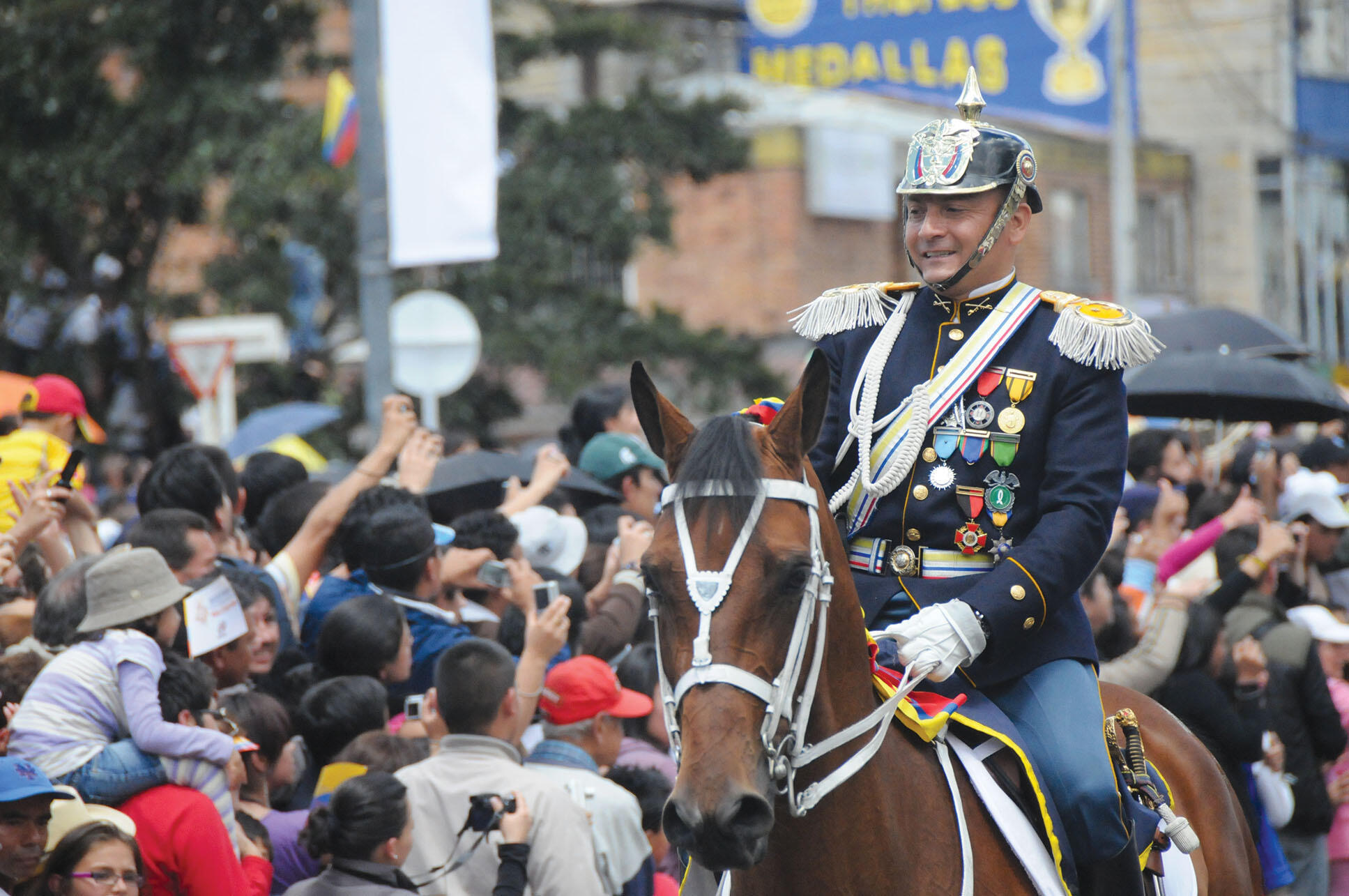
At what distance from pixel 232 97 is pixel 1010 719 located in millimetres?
13585

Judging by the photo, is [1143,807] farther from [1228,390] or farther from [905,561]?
[1228,390]

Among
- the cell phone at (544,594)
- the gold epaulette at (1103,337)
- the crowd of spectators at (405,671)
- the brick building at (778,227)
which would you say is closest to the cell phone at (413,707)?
the crowd of spectators at (405,671)

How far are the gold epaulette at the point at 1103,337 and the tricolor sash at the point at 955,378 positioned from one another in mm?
117

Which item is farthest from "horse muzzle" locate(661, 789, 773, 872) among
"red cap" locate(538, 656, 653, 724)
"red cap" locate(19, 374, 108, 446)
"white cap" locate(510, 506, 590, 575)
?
"red cap" locate(19, 374, 108, 446)

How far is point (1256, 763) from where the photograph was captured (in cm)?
747

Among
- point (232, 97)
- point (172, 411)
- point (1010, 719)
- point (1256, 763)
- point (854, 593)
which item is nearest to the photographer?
point (854, 593)

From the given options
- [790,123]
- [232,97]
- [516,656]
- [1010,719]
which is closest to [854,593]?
[1010,719]

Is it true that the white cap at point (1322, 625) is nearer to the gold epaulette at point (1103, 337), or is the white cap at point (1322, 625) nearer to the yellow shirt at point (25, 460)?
the gold epaulette at point (1103, 337)

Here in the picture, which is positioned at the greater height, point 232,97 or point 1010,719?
point 232,97

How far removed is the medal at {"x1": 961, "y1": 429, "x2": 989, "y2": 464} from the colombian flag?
979cm

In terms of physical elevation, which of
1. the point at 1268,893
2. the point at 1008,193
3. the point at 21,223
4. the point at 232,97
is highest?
the point at 232,97

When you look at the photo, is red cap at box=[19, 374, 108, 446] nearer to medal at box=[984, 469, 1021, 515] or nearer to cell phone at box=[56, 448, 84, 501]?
cell phone at box=[56, 448, 84, 501]

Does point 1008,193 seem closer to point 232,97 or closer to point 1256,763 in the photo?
point 1256,763

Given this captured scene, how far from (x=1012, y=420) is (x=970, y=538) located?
321 millimetres
